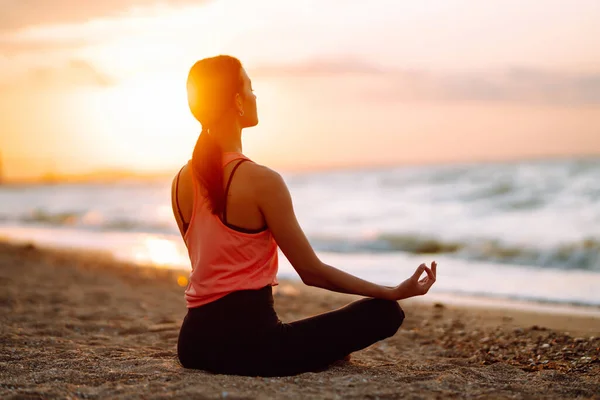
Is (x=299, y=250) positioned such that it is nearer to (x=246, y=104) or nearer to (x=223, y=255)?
(x=223, y=255)

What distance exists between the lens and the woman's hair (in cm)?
299

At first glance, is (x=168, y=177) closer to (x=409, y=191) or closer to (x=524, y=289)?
(x=409, y=191)

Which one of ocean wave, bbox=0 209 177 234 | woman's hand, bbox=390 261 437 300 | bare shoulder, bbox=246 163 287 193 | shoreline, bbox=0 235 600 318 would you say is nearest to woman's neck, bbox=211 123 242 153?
bare shoulder, bbox=246 163 287 193

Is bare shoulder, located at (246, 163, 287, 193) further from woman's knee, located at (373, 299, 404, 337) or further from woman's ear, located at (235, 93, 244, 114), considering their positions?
woman's knee, located at (373, 299, 404, 337)

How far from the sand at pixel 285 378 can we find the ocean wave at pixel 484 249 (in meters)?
4.06

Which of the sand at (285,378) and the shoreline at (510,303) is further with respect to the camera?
the shoreline at (510,303)

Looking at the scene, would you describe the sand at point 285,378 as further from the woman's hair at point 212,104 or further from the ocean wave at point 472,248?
the ocean wave at point 472,248

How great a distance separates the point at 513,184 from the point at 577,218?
5.65 m

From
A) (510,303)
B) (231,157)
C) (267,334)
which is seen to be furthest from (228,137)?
(510,303)

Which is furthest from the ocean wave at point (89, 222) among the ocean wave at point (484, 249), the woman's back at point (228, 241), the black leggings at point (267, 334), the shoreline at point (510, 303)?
the woman's back at point (228, 241)

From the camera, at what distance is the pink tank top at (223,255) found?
120 inches

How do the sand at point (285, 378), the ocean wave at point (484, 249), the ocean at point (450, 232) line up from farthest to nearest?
1. the ocean wave at point (484, 249)
2. the ocean at point (450, 232)
3. the sand at point (285, 378)

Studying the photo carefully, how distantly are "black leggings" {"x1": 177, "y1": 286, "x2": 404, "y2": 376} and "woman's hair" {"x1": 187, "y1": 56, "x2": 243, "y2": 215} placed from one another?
554mm

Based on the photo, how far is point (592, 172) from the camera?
2188 centimetres
